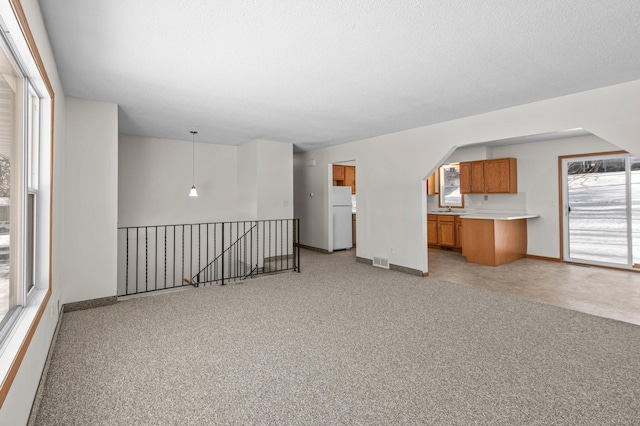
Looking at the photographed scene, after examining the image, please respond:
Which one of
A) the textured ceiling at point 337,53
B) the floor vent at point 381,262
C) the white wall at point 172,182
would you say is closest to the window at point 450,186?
the floor vent at point 381,262

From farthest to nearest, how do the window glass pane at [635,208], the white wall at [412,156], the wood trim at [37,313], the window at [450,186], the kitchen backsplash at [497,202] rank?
1. the window at [450,186]
2. the kitchen backsplash at [497,202]
3. the window glass pane at [635,208]
4. the white wall at [412,156]
5. the wood trim at [37,313]

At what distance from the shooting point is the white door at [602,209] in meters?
5.52

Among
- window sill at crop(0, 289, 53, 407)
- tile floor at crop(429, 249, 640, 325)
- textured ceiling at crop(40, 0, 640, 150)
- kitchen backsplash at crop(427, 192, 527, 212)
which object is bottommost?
tile floor at crop(429, 249, 640, 325)

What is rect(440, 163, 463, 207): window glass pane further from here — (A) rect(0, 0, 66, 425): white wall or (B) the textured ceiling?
(A) rect(0, 0, 66, 425): white wall

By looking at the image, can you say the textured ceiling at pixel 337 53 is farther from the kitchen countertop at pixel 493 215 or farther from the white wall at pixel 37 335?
the kitchen countertop at pixel 493 215

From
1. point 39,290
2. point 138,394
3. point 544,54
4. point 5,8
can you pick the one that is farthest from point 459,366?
point 5,8

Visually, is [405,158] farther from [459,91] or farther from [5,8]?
[5,8]

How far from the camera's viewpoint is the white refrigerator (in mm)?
7484

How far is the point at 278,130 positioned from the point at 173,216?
2788 mm

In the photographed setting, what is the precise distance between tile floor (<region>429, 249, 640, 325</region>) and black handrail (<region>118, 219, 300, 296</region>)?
2.89m

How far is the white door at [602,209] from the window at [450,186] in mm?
2275

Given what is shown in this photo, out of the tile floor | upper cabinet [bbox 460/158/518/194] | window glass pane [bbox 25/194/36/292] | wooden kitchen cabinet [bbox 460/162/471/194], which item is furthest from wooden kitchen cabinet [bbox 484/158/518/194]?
window glass pane [bbox 25/194/36/292]

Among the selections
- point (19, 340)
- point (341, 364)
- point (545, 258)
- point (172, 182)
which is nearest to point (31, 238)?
point (19, 340)

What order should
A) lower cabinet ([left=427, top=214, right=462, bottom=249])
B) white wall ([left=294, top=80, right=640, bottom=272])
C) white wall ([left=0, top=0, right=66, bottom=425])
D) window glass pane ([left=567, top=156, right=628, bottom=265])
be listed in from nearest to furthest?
white wall ([left=0, top=0, right=66, bottom=425]), white wall ([left=294, top=80, right=640, bottom=272]), window glass pane ([left=567, top=156, right=628, bottom=265]), lower cabinet ([left=427, top=214, right=462, bottom=249])
